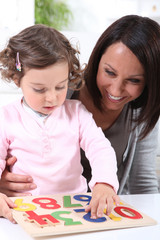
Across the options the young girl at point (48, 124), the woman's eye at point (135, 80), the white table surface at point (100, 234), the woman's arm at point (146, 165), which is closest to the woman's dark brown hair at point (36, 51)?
the young girl at point (48, 124)

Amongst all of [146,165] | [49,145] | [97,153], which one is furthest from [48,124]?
[146,165]

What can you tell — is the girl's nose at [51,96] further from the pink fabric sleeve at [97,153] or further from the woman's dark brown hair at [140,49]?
the woman's dark brown hair at [140,49]

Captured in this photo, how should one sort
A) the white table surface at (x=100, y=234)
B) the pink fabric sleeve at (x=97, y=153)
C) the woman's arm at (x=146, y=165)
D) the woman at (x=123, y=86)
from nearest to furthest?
1. the white table surface at (x=100, y=234)
2. the pink fabric sleeve at (x=97, y=153)
3. the woman at (x=123, y=86)
4. the woman's arm at (x=146, y=165)

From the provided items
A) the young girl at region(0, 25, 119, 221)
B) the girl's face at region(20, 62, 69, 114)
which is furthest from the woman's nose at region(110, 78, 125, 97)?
the girl's face at region(20, 62, 69, 114)

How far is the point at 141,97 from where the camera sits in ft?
4.26

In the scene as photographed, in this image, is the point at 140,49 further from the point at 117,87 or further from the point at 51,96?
the point at 51,96

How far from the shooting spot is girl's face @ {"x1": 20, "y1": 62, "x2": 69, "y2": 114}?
87 cm

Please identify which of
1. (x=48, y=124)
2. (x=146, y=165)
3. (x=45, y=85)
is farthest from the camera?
(x=146, y=165)

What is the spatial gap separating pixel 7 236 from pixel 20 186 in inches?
11.6

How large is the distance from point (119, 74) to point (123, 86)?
50 mm

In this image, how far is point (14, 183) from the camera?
954mm

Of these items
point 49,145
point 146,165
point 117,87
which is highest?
point 117,87

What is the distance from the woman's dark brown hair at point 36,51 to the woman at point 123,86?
198mm

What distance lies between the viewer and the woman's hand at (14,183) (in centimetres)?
94
